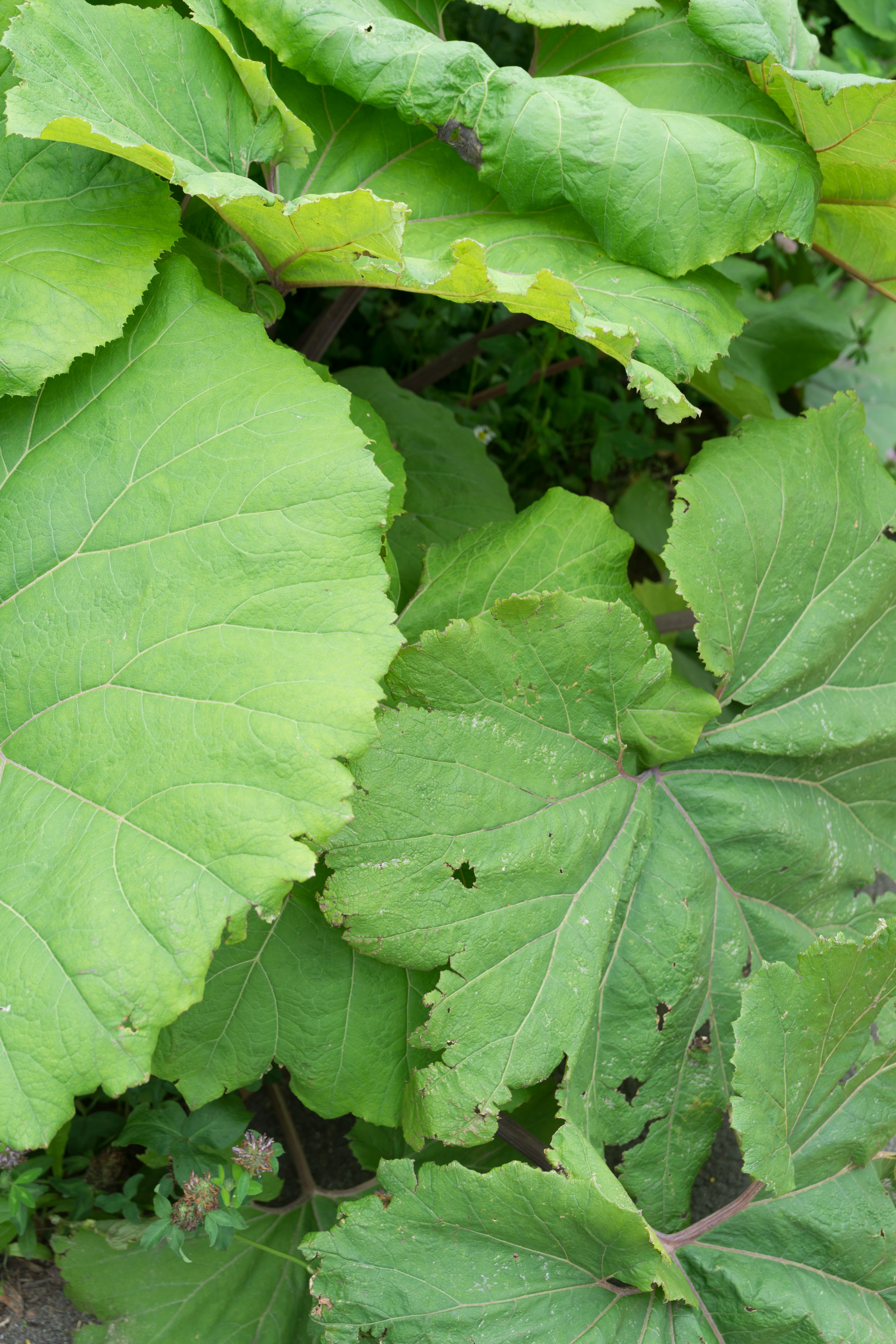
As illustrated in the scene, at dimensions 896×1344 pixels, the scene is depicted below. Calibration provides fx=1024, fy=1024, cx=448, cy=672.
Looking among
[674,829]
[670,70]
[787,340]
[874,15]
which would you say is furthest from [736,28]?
[874,15]

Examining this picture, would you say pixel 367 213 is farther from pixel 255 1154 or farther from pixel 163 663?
pixel 255 1154

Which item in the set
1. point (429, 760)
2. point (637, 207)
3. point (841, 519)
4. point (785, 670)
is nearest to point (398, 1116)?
point (429, 760)

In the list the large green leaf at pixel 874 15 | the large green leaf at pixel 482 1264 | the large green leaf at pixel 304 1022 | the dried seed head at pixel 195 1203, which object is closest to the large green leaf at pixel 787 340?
the large green leaf at pixel 874 15

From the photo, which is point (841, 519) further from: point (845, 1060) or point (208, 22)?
point (208, 22)

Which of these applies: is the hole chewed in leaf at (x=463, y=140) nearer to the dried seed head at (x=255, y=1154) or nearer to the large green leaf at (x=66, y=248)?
the large green leaf at (x=66, y=248)

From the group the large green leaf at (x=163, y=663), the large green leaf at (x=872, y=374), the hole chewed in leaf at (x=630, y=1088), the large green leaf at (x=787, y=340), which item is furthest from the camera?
the large green leaf at (x=872, y=374)

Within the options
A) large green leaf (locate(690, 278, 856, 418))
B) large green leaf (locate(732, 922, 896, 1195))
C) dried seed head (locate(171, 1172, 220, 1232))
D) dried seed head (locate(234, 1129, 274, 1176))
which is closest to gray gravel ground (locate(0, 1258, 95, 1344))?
dried seed head (locate(171, 1172, 220, 1232))
